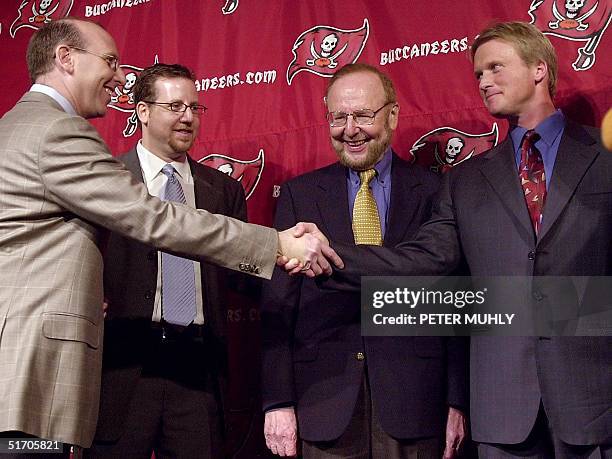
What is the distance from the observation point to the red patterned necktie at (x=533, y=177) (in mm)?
2096

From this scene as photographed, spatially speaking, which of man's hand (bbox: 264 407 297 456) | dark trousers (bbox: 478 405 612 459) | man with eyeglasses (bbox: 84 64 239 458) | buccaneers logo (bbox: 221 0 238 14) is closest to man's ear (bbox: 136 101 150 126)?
man with eyeglasses (bbox: 84 64 239 458)

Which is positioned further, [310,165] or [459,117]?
[310,165]

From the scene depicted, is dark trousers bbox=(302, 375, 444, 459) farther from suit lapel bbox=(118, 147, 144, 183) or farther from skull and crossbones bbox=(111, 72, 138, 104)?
skull and crossbones bbox=(111, 72, 138, 104)

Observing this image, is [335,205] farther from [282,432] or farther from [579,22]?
[579,22]

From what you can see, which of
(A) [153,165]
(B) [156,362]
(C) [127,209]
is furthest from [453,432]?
(A) [153,165]

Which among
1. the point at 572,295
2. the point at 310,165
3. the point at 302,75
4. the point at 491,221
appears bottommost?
the point at 572,295

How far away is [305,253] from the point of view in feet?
7.27

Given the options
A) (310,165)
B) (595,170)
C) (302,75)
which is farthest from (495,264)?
(302,75)

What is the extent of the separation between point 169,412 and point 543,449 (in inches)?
39.1

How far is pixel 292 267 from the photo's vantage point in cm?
223

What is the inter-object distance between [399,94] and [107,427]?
1404 mm

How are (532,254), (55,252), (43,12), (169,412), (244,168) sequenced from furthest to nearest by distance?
1. (43,12)
2. (244,168)
3. (169,412)
4. (532,254)
5. (55,252)

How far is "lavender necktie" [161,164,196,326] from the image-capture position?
2.39 metres

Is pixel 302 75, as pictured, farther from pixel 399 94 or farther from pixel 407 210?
pixel 407 210
